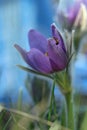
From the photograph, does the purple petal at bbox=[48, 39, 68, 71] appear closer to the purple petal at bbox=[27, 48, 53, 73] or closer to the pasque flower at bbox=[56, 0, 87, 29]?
the purple petal at bbox=[27, 48, 53, 73]

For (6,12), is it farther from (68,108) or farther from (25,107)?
(68,108)

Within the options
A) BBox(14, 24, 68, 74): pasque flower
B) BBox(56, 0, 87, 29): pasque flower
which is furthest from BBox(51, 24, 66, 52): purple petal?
BBox(56, 0, 87, 29): pasque flower

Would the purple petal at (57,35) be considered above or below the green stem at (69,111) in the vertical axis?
above

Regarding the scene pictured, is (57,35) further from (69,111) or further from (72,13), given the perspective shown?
(72,13)

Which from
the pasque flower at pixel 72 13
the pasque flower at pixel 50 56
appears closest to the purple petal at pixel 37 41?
the pasque flower at pixel 50 56

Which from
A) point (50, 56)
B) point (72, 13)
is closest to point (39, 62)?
point (50, 56)

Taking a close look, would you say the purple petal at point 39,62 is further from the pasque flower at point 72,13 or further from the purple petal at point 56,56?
the pasque flower at point 72,13
